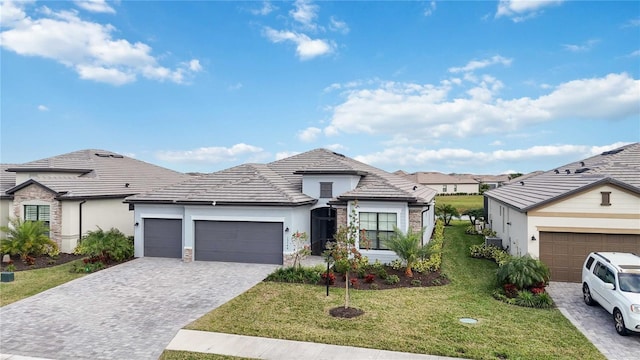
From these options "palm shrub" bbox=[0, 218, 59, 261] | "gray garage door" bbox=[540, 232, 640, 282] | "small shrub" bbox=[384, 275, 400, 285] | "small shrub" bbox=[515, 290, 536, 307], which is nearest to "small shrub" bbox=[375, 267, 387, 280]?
"small shrub" bbox=[384, 275, 400, 285]

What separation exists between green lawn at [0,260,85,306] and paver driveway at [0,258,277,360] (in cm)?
64

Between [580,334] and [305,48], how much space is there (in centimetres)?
1919

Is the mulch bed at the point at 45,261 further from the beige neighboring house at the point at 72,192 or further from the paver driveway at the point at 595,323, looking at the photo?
the paver driveway at the point at 595,323

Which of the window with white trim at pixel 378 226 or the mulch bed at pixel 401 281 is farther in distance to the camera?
the window with white trim at pixel 378 226

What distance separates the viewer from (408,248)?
638 inches

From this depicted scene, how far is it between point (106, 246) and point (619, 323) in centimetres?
2055

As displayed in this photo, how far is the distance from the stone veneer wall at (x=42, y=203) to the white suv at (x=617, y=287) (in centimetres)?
2516

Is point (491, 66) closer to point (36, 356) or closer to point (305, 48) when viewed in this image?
point (305, 48)

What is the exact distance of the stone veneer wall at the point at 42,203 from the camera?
71.5 feet

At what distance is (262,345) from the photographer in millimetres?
9555

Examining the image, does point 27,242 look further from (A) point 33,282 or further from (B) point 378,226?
(B) point 378,226

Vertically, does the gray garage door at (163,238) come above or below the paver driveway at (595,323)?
above

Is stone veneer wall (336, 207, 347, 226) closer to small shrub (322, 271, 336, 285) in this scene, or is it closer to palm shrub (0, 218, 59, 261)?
small shrub (322, 271, 336, 285)

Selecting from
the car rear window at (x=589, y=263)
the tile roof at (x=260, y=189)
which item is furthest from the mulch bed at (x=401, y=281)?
the car rear window at (x=589, y=263)
